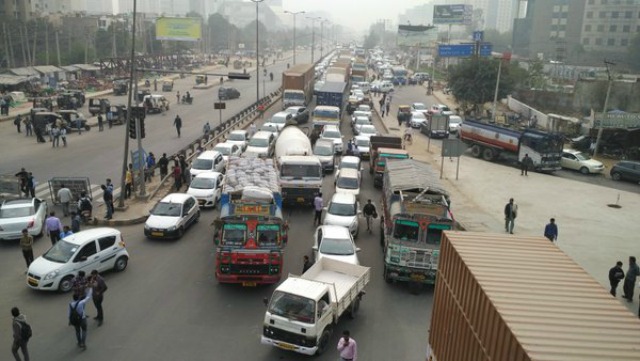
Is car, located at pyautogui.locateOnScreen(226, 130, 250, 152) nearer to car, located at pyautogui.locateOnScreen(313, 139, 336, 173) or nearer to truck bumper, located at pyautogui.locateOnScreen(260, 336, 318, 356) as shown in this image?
car, located at pyautogui.locateOnScreen(313, 139, 336, 173)

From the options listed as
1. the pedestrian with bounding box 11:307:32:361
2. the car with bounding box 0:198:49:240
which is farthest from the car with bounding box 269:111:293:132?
the pedestrian with bounding box 11:307:32:361

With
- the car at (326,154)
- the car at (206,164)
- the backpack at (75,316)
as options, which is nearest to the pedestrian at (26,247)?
the backpack at (75,316)

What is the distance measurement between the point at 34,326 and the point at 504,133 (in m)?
29.6

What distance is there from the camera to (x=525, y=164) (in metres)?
32.3

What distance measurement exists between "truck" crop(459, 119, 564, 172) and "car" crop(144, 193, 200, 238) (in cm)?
2176

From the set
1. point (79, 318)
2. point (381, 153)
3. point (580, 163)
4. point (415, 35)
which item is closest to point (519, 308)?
point (79, 318)

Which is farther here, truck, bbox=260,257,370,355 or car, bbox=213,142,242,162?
car, bbox=213,142,242,162

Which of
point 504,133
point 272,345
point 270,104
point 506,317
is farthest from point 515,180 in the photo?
point 270,104

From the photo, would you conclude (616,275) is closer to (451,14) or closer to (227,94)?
(227,94)

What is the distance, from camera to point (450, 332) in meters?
9.77

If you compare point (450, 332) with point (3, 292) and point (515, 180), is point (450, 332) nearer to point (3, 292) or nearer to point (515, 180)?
point (3, 292)

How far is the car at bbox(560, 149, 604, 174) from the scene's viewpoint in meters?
34.0

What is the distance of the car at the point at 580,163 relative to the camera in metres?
34.0

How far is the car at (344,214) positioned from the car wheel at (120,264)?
7.21 metres
